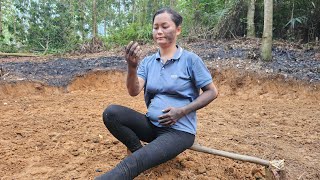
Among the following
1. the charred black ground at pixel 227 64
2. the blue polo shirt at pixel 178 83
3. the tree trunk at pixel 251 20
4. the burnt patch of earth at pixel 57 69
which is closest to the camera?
the blue polo shirt at pixel 178 83

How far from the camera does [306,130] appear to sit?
4.40 meters

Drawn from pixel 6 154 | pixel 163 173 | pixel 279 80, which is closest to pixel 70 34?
pixel 279 80

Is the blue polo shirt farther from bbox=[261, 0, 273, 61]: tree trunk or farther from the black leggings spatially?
bbox=[261, 0, 273, 61]: tree trunk

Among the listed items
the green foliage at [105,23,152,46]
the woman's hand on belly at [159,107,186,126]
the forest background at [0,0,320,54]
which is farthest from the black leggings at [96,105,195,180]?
the green foliage at [105,23,152,46]

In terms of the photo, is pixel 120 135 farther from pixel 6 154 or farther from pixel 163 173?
pixel 6 154

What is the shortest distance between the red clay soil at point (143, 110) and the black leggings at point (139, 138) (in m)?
0.40

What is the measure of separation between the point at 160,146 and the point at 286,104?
4096 millimetres

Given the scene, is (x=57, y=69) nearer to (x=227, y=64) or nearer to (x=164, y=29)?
(x=227, y=64)

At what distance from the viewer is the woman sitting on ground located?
2.39 m

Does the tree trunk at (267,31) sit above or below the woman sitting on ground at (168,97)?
above

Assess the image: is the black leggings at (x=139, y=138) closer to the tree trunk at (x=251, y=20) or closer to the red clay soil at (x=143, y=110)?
the red clay soil at (x=143, y=110)

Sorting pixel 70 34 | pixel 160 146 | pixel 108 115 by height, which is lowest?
pixel 160 146

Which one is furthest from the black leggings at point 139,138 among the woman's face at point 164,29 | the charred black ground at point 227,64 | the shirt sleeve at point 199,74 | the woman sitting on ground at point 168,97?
the charred black ground at point 227,64

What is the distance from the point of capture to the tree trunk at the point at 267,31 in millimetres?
6270
